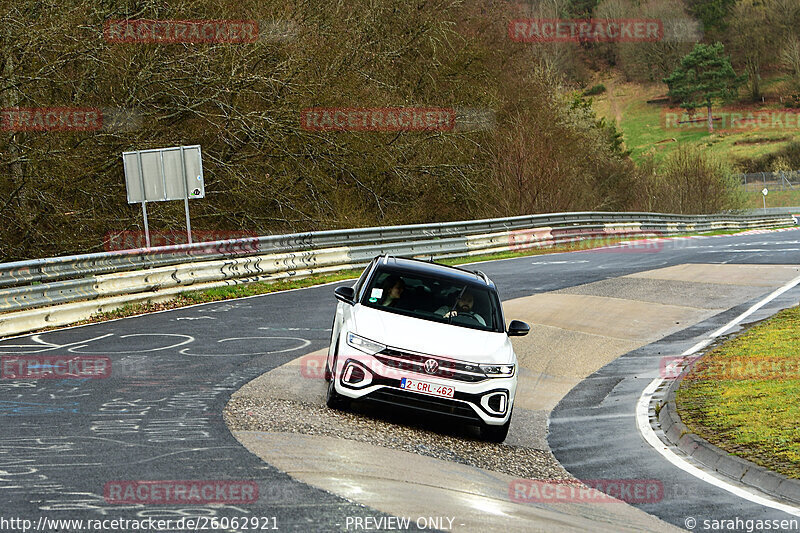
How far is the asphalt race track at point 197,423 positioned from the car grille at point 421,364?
1.27 m

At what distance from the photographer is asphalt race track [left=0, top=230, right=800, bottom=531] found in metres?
6.32

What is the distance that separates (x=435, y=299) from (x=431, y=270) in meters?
0.58

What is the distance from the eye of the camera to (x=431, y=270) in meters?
11.0

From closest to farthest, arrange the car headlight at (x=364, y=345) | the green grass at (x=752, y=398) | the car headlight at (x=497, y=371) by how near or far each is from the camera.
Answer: the green grass at (x=752, y=398) < the car headlight at (x=364, y=345) < the car headlight at (x=497, y=371)

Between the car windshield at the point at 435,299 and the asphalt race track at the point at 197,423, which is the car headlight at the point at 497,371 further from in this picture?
the asphalt race track at the point at 197,423

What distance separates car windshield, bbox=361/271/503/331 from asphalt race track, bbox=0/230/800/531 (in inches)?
60.0

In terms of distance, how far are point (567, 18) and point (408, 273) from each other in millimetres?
132946

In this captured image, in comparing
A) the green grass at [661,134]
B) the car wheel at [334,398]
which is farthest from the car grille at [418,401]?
the green grass at [661,134]

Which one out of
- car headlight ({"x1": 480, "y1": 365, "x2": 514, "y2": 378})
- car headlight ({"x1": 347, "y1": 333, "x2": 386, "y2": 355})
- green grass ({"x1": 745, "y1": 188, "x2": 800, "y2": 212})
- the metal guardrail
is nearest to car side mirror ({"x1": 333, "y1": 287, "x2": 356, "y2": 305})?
car headlight ({"x1": 347, "y1": 333, "x2": 386, "y2": 355})

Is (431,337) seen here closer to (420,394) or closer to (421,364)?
(421,364)

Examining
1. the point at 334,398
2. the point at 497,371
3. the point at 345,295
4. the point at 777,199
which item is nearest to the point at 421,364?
the point at 497,371

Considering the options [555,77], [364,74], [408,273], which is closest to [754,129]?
[555,77]

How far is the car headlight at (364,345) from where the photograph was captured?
30.5 ft

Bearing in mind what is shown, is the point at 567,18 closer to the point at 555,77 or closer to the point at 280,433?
the point at 555,77
